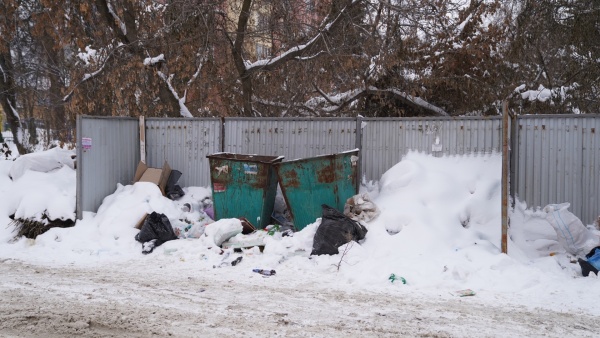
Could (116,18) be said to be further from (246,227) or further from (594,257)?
(594,257)

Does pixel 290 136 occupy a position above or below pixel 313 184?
above

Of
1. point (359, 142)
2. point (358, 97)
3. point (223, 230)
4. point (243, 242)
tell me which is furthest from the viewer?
point (358, 97)

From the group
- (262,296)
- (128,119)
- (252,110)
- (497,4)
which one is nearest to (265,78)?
(252,110)

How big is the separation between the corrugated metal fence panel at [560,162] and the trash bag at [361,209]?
2.31m

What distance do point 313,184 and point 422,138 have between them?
2.06 m

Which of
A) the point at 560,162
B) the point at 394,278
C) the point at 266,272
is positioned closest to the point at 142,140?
the point at 266,272

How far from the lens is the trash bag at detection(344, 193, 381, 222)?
24.7 ft

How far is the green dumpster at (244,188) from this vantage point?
8.31 metres

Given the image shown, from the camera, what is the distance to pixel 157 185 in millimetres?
9281

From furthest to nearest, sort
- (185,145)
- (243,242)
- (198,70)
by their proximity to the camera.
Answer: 1. (198,70)
2. (185,145)
3. (243,242)

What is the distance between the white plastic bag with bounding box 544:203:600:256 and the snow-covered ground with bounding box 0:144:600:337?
0.21 meters

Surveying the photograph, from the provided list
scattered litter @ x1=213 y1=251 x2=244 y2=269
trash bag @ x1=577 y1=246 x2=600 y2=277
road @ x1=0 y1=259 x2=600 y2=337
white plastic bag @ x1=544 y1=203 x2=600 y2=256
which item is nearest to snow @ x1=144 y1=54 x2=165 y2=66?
scattered litter @ x1=213 y1=251 x2=244 y2=269

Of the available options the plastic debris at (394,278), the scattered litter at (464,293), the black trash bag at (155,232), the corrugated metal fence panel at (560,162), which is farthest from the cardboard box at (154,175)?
the corrugated metal fence panel at (560,162)

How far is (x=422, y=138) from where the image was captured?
8492 mm
